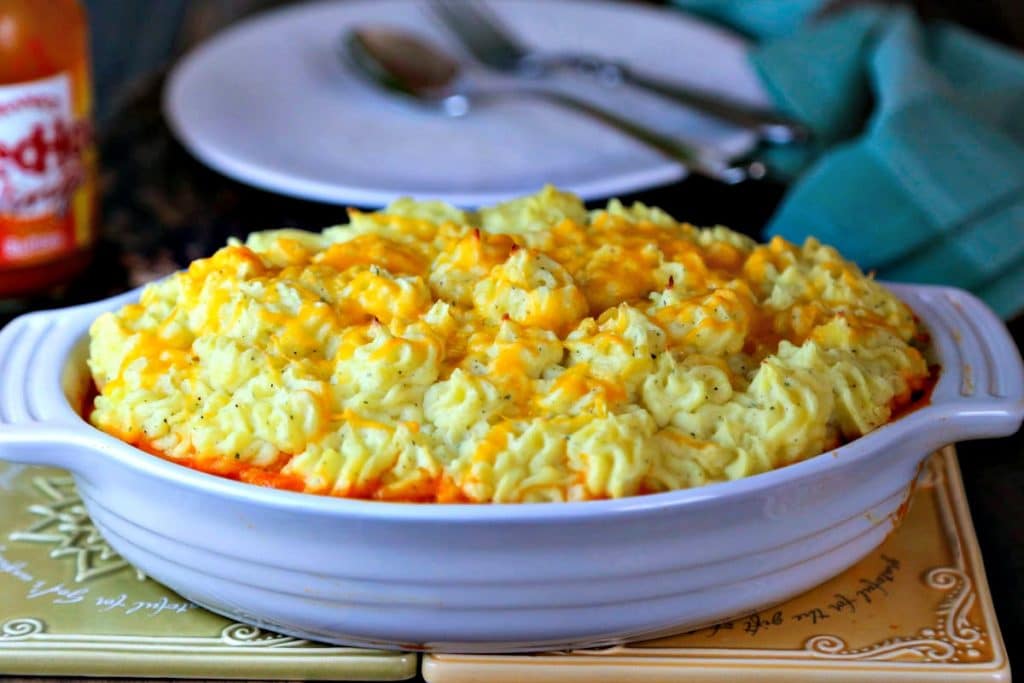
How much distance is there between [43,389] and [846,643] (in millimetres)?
779

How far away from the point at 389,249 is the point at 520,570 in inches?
15.6

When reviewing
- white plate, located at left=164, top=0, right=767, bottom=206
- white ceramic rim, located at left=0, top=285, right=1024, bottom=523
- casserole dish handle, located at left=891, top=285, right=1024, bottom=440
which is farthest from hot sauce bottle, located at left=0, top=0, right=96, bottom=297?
casserole dish handle, located at left=891, top=285, right=1024, bottom=440

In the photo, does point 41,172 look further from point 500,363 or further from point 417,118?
point 500,363

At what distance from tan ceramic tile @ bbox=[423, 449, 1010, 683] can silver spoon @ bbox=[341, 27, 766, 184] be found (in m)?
0.87

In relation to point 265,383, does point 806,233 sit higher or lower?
lower

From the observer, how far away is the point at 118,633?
47.3 inches

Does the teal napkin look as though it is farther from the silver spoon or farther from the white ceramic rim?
the white ceramic rim

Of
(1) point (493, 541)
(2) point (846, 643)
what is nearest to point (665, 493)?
(1) point (493, 541)

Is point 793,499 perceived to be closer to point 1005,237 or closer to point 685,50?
point 1005,237

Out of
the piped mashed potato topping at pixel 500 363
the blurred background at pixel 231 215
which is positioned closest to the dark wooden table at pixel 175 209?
the blurred background at pixel 231 215

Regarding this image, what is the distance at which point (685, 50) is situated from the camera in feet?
8.39

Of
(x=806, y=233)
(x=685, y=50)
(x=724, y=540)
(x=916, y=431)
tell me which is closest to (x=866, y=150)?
(x=806, y=233)

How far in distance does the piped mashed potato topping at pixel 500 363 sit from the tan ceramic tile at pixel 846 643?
0.55 ft

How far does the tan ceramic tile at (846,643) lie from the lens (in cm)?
116
